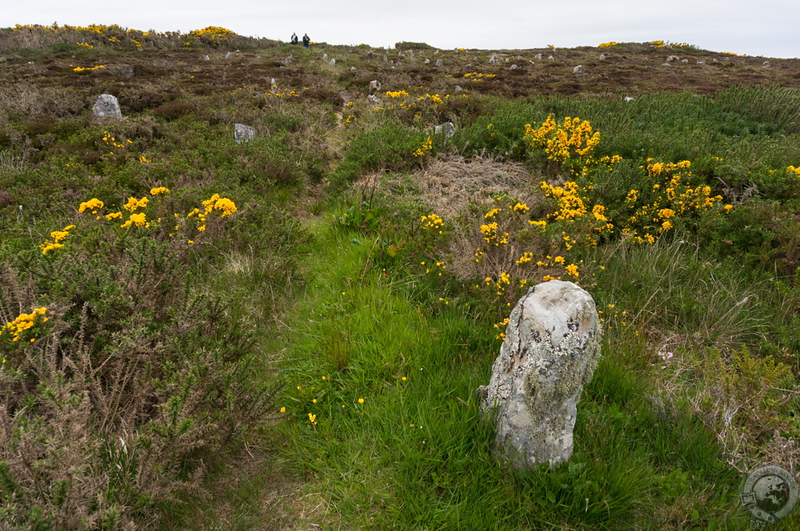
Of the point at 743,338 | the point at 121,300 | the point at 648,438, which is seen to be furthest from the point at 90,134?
the point at 743,338

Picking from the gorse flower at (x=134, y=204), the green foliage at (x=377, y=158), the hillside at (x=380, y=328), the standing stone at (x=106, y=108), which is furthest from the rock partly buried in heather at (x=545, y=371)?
the standing stone at (x=106, y=108)

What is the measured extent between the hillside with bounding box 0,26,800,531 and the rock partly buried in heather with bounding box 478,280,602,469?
15 centimetres

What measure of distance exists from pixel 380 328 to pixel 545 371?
66.2 inches

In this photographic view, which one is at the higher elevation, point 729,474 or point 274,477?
point 729,474

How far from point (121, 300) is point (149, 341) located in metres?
0.46

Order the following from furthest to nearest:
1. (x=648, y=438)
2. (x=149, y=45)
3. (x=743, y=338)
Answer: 1. (x=149, y=45)
2. (x=743, y=338)
3. (x=648, y=438)

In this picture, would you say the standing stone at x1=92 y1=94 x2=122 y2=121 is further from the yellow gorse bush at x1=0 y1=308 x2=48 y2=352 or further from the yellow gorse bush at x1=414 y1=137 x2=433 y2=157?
the yellow gorse bush at x1=0 y1=308 x2=48 y2=352

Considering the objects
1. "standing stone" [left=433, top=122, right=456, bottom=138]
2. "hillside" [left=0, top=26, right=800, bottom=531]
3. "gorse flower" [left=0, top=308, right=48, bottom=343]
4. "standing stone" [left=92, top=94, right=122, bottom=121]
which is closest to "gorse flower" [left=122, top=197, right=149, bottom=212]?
"hillside" [left=0, top=26, right=800, bottom=531]

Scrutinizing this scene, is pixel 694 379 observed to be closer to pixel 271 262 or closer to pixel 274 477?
pixel 274 477

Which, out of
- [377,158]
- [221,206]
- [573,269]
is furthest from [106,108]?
[573,269]

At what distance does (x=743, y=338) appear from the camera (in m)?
3.36

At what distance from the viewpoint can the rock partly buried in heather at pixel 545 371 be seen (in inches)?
76.2

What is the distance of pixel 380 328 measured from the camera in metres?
3.36

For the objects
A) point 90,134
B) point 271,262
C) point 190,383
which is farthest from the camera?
point 90,134
